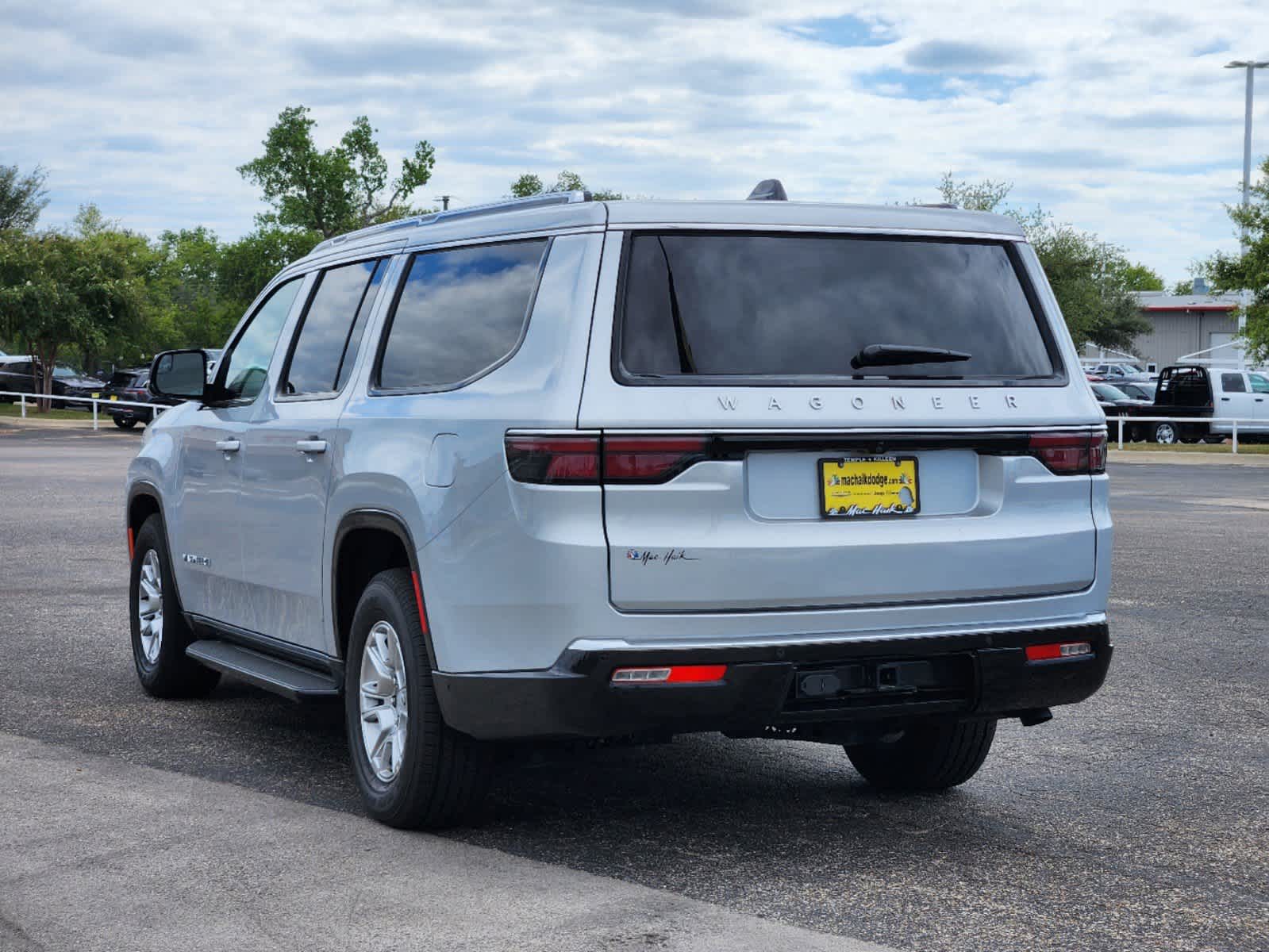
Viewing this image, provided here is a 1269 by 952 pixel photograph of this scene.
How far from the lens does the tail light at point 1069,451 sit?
5184 mm

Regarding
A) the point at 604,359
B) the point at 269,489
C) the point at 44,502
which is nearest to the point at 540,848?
the point at 604,359

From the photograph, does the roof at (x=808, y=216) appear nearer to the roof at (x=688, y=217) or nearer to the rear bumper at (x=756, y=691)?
the roof at (x=688, y=217)

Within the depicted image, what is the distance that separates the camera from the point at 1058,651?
17.0 ft

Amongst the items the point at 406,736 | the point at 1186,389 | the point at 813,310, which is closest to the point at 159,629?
the point at 406,736

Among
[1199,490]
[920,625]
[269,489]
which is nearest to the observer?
[920,625]

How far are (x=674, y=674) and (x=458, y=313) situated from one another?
57.3 inches

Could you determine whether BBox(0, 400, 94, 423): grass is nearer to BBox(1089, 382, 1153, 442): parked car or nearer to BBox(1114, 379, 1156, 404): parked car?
BBox(1089, 382, 1153, 442): parked car

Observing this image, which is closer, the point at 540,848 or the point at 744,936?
the point at 744,936

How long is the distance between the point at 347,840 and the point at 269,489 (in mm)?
1639

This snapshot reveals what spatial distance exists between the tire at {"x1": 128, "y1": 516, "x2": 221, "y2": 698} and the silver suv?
2026 mm

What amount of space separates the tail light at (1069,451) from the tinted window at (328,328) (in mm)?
2362

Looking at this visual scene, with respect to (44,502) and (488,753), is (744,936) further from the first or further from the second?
(44,502)

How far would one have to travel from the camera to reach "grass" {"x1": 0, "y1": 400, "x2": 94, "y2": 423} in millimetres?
46156

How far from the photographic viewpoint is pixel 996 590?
5062 millimetres
